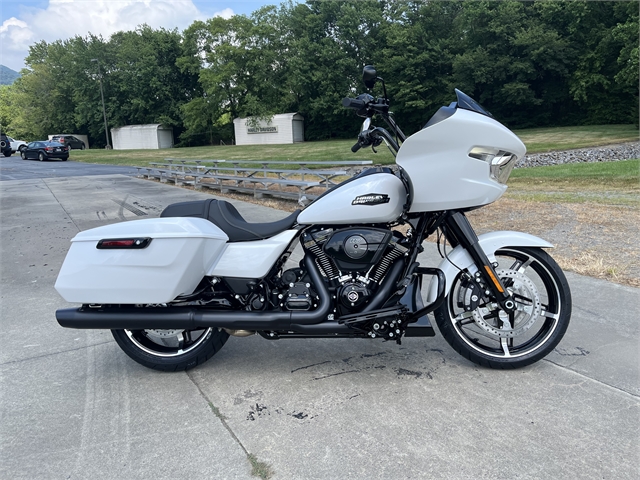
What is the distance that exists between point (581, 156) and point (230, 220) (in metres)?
21.9

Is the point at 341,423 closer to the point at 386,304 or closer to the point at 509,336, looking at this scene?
the point at 386,304

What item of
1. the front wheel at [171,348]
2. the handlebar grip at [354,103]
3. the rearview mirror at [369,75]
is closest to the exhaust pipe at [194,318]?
the front wheel at [171,348]

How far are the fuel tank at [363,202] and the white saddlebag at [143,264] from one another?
70 centimetres

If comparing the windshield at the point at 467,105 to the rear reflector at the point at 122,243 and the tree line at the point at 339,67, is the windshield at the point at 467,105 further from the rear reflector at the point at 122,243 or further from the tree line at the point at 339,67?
the tree line at the point at 339,67

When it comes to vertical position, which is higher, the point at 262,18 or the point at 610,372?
the point at 262,18

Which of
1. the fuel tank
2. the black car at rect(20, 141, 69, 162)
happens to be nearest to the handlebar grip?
the fuel tank

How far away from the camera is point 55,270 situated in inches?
234

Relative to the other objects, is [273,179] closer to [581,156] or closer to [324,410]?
[324,410]

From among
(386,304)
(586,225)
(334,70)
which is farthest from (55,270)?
(334,70)

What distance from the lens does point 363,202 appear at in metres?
2.84

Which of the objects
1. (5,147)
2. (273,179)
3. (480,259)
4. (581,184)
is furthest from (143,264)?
(5,147)

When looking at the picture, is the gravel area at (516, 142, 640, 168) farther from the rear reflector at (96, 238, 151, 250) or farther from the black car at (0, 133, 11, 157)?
the black car at (0, 133, 11, 157)

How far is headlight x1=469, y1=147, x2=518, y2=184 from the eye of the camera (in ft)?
9.10

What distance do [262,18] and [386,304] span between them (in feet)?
199
